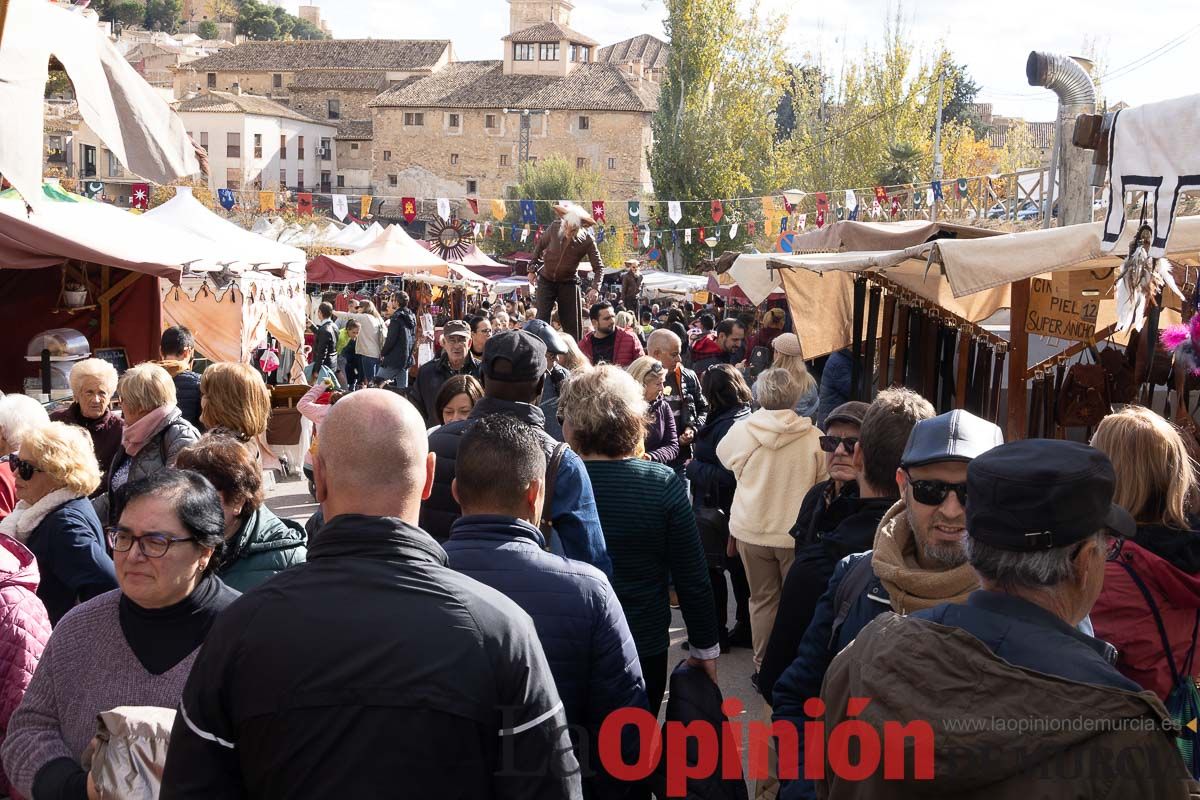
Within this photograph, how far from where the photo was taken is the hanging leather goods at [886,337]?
8406 millimetres

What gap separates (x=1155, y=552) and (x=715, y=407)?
3.41m

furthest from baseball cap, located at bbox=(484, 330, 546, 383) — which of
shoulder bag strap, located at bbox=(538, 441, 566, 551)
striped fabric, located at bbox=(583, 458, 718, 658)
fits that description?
shoulder bag strap, located at bbox=(538, 441, 566, 551)

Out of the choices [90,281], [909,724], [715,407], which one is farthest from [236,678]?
[90,281]

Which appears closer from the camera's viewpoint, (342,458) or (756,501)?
(342,458)

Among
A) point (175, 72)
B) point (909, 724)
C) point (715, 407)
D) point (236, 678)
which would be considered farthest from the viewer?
point (175, 72)

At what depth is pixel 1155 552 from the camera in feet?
9.95

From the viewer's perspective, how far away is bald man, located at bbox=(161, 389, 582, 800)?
1.89m

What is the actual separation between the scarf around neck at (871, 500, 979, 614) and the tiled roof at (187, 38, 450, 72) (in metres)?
81.9

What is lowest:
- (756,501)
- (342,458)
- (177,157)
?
(756,501)

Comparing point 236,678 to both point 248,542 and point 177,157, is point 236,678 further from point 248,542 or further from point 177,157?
point 177,157

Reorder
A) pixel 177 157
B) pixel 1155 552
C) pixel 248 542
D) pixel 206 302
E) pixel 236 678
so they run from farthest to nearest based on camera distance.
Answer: pixel 206 302
pixel 177 157
pixel 248 542
pixel 1155 552
pixel 236 678

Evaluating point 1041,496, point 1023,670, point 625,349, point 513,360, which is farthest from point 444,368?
point 1023,670

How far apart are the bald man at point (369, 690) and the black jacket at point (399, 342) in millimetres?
12257

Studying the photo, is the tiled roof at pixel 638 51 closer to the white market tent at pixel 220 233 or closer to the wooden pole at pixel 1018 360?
the white market tent at pixel 220 233
